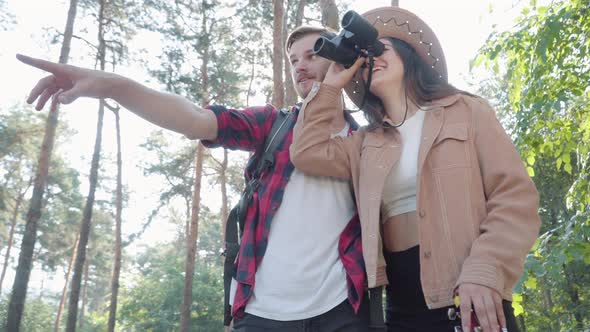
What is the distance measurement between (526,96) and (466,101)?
6.50 feet

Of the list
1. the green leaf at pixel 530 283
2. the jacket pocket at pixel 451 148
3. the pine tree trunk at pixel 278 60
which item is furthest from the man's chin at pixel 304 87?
the pine tree trunk at pixel 278 60

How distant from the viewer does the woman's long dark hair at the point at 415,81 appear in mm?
1829

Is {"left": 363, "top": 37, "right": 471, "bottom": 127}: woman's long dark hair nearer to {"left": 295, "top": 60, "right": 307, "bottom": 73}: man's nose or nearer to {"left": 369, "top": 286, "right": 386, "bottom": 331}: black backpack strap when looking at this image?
{"left": 295, "top": 60, "right": 307, "bottom": 73}: man's nose

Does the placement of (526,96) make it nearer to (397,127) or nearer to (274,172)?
A: (397,127)

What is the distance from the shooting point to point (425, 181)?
1.56 m

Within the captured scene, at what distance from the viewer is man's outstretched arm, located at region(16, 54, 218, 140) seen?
1.45 meters

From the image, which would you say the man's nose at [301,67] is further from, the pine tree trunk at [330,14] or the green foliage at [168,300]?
the green foliage at [168,300]

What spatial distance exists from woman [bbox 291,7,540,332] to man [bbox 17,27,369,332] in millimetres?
89

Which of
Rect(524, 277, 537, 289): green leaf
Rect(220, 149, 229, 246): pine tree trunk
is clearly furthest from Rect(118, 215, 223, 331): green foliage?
Rect(524, 277, 537, 289): green leaf

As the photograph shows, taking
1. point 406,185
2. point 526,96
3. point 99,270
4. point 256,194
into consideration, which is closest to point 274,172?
point 256,194

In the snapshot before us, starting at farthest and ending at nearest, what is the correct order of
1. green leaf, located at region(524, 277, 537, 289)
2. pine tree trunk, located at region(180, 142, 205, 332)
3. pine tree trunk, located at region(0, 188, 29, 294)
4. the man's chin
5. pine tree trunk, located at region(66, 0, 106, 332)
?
pine tree trunk, located at region(0, 188, 29, 294), pine tree trunk, located at region(180, 142, 205, 332), pine tree trunk, located at region(66, 0, 106, 332), green leaf, located at region(524, 277, 537, 289), the man's chin

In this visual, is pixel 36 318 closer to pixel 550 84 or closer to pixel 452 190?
pixel 550 84

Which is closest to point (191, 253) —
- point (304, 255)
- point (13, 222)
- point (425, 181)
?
point (304, 255)

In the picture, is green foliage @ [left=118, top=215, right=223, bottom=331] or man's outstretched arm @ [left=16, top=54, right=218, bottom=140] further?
green foliage @ [left=118, top=215, right=223, bottom=331]
